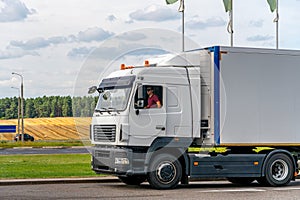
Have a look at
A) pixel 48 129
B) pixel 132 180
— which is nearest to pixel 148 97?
pixel 132 180

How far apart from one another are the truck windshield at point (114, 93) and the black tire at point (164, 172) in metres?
1.66

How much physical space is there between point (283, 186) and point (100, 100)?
18.6 ft

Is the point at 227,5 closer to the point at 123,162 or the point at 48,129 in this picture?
the point at 123,162

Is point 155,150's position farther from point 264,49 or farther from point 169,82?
point 264,49

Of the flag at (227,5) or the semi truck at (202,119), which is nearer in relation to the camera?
the semi truck at (202,119)

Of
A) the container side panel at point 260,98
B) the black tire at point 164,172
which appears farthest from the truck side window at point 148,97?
the container side panel at point 260,98

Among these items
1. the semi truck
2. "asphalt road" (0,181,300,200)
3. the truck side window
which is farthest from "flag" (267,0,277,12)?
the truck side window

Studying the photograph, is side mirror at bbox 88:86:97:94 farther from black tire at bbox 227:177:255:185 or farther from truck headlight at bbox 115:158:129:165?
black tire at bbox 227:177:255:185

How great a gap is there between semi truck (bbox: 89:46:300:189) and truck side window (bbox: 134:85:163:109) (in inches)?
1.0

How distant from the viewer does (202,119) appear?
17844 mm

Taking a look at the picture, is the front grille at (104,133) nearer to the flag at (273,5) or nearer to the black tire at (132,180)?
the black tire at (132,180)

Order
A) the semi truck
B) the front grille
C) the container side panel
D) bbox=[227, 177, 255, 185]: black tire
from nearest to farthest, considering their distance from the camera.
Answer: the semi truck, the front grille, the container side panel, bbox=[227, 177, 255, 185]: black tire

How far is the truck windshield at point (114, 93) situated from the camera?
17.1m

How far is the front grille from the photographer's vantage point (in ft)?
56.6
